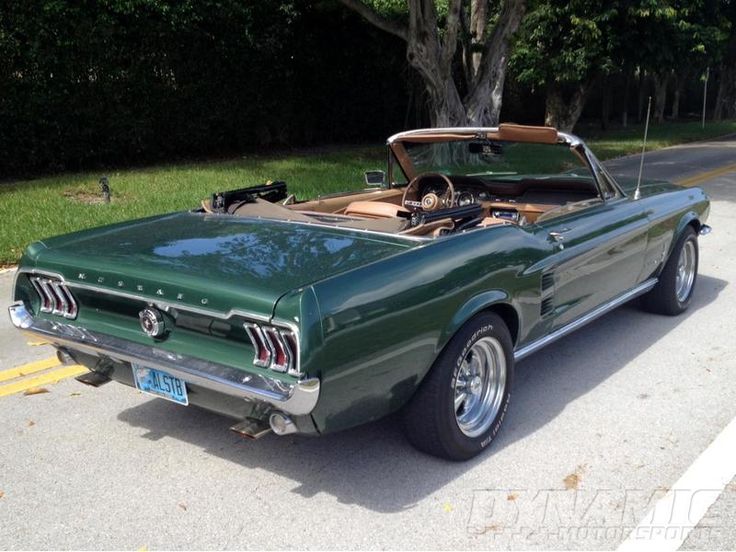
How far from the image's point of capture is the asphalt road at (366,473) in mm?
3020

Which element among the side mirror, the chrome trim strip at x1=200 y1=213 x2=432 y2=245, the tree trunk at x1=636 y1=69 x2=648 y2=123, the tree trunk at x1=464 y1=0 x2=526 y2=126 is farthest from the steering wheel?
the tree trunk at x1=636 y1=69 x2=648 y2=123

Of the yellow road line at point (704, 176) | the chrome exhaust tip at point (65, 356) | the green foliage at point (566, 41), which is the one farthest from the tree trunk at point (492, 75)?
the chrome exhaust tip at point (65, 356)

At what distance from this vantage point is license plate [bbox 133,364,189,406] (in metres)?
3.18

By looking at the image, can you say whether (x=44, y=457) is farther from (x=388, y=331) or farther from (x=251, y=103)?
(x=251, y=103)

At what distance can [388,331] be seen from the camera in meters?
3.04

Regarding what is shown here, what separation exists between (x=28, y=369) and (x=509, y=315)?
3.06 meters

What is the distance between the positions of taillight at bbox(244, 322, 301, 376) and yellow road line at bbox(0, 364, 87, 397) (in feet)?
6.97

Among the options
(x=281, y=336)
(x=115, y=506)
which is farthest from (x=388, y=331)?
(x=115, y=506)

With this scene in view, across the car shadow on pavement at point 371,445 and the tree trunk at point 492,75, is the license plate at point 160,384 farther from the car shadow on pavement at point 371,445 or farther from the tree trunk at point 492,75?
the tree trunk at point 492,75

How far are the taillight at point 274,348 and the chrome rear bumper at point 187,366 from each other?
0.18 feet

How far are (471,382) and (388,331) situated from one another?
0.83 m

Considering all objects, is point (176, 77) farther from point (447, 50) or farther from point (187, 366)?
point (187, 366)

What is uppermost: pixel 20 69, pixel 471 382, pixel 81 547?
pixel 20 69

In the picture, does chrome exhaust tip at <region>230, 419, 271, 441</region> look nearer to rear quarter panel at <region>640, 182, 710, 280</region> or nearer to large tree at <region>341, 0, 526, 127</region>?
rear quarter panel at <region>640, 182, 710, 280</region>
